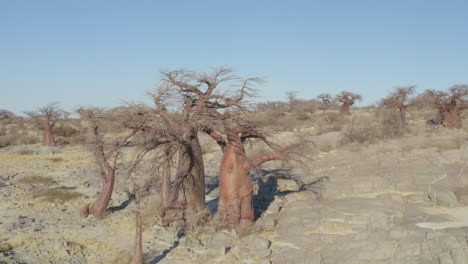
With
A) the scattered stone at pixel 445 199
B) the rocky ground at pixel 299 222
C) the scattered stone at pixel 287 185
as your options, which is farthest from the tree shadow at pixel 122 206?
the scattered stone at pixel 445 199

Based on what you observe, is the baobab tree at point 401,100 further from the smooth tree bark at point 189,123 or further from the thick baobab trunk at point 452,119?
the smooth tree bark at point 189,123

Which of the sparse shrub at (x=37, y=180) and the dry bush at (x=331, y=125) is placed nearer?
the sparse shrub at (x=37, y=180)

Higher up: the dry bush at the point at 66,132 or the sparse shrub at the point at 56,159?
the dry bush at the point at 66,132

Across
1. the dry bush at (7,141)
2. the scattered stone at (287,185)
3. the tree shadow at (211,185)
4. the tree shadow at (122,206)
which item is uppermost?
the dry bush at (7,141)

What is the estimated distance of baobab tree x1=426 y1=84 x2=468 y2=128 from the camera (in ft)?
65.8

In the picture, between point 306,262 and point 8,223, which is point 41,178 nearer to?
point 8,223

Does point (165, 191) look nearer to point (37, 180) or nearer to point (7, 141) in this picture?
point (37, 180)

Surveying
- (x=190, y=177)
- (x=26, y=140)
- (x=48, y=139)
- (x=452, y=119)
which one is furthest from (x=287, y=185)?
(x=26, y=140)

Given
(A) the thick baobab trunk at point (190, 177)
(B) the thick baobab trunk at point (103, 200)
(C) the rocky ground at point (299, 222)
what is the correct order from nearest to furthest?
(C) the rocky ground at point (299, 222) → (A) the thick baobab trunk at point (190, 177) → (B) the thick baobab trunk at point (103, 200)

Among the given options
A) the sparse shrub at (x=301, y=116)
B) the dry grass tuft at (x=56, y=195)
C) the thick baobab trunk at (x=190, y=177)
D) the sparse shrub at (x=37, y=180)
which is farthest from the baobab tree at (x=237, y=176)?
the sparse shrub at (x=301, y=116)

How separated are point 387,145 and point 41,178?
43.9 feet

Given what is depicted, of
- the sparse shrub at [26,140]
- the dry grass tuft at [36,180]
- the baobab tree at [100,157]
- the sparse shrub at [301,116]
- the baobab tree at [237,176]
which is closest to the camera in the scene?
the baobab tree at [237,176]

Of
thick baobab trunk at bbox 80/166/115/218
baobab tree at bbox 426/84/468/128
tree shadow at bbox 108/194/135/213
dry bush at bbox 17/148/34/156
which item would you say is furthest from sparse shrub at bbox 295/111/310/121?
thick baobab trunk at bbox 80/166/115/218

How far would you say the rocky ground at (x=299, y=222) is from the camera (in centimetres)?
641
